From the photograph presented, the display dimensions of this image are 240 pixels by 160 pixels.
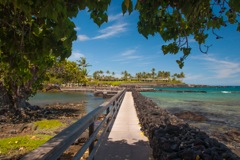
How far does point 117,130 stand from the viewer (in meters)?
7.72

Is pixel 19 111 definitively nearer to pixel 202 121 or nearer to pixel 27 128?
pixel 27 128

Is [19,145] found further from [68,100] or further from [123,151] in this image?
[68,100]

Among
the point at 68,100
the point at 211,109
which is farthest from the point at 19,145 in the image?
the point at 68,100

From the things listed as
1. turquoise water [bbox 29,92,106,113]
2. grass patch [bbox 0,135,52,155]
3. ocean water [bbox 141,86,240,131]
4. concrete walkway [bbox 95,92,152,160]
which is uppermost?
concrete walkway [bbox 95,92,152,160]

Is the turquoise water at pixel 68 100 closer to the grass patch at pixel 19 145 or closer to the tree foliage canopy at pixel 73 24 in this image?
the grass patch at pixel 19 145

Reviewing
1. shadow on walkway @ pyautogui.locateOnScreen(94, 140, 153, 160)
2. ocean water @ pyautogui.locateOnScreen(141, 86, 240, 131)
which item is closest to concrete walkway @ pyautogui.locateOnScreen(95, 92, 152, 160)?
shadow on walkway @ pyautogui.locateOnScreen(94, 140, 153, 160)

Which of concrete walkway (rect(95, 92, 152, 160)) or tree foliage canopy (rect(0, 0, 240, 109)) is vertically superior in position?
tree foliage canopy (rect(0, 0, 240, 109))

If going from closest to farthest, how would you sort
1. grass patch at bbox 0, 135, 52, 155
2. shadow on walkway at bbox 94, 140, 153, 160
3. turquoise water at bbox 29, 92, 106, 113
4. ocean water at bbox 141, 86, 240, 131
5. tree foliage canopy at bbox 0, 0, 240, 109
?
tree foliage canopy at bbox 0, 0, 240, 109 → shadow on walkway at bbox 94, 140, 153, 160 → grass patch at bbox 0, 135, 52, 155 → ocean water at bbox 141, 86, 240, 131 → turquoise water at bbox 29, 92, 106, 113

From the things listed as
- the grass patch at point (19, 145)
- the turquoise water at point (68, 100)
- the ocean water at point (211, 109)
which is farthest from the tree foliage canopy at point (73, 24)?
the turquoise water at point (68, 100)

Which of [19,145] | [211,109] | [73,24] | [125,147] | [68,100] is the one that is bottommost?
[211,109]

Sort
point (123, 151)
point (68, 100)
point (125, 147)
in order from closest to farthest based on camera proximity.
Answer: point (123, 151) < point (125, 147) < point (68, 100)

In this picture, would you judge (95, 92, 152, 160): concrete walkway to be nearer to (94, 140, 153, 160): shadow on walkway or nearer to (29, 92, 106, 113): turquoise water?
(94, 140, 153, 160): shadow on walkway

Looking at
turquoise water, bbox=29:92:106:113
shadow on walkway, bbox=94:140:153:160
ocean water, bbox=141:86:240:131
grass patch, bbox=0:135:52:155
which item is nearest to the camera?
shadow on walkway, bbox=94:140:153:160

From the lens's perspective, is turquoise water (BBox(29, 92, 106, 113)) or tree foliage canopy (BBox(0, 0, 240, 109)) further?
turquoise water (BBox(29, 92, 106, 113))
